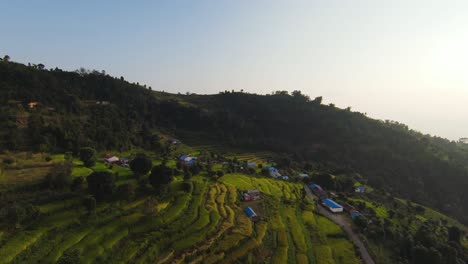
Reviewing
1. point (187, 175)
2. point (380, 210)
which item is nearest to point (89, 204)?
point (187, 175)

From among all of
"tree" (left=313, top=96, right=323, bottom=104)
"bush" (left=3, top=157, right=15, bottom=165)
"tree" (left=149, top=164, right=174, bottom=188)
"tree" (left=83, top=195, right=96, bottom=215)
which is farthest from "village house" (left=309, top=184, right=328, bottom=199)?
"tree" (left=313, top=96, right=323, bottom=104)

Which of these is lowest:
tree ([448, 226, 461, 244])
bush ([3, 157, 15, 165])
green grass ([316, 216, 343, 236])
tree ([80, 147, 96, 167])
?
tree ([448, 226, 461, 244])

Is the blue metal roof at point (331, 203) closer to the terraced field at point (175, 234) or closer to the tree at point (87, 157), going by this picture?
the terraced field at point (175, 234)

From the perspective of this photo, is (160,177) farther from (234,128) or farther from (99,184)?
(234,128)

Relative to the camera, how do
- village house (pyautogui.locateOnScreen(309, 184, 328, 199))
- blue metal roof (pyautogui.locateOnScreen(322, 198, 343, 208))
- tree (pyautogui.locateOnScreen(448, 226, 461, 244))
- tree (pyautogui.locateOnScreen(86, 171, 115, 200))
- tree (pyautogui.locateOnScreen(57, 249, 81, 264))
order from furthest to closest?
village house (pyautogui.locateOnScreen(309, 184, 328, 199))
blue metal roof (pyautogui.locateOnScreen(322, 198, 343, 208))
tree (pyautogui.locateOnScreen(448, 226, 461, 244))
tree (pyautogui.locateOnScreen(86, 171, 115, 200))
tree (pyautogui.locateOnScreen(57, 249, 81, 264))

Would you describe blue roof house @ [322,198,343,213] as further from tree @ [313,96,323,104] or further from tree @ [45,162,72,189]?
tree @ [313,96,323,104]

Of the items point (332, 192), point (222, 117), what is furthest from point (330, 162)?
point (222, 117)

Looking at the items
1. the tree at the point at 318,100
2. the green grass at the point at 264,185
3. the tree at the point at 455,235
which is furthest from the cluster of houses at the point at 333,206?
the tree at the point at 318,100

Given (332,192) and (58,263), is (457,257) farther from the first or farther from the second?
(58,263)
